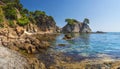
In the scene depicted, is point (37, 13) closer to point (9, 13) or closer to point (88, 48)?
point (9, 13)

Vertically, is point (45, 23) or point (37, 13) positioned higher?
point (37, 13)

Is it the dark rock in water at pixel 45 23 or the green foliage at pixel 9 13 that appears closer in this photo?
the green foliage at pixel 9 13

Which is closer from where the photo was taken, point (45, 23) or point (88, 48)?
point (88, 48)

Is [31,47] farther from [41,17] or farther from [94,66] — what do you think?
[41,17]

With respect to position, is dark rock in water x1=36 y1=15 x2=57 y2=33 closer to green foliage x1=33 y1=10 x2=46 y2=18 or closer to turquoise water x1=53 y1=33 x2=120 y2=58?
green foliage x1=33 y1=10 x2=46 y2=18

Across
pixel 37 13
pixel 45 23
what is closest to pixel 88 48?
pixel 45 23

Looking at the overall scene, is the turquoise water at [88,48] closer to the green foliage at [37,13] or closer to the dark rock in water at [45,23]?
the dark rock in water at [45,23]

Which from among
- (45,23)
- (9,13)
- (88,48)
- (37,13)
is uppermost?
(37,13)

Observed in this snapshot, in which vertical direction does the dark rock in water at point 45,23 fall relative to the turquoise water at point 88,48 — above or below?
above

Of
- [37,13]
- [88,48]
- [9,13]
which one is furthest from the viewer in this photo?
[37,13]

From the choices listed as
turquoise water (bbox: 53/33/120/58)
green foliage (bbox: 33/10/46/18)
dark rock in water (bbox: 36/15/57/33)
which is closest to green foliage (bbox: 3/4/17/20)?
turquoise water (bbox: 53/33/120/58)

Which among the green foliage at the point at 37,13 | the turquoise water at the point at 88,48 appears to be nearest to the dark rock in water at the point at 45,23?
the green foliage at the point at 37,13

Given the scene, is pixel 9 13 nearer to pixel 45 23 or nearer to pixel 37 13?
pixel 37 13

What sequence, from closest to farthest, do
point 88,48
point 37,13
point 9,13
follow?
point 88,48
point 9,13
point 37,13
